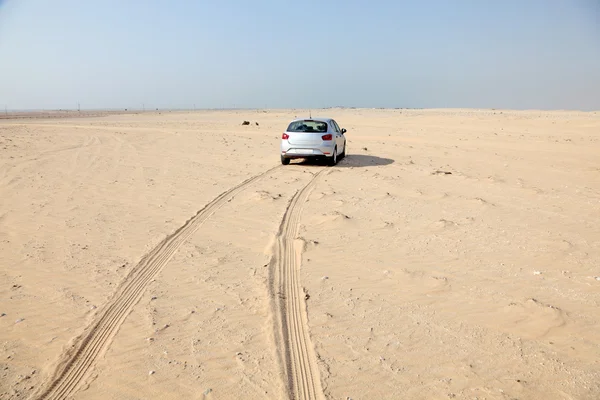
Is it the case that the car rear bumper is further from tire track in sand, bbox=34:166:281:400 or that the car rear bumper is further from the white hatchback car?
tire track in sand, bbox=34:166:281:400

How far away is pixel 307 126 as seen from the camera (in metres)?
14.7

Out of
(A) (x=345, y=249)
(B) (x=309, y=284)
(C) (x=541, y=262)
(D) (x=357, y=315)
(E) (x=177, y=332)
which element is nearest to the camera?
(E) (x=177, y=332)

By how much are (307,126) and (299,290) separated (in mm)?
10142

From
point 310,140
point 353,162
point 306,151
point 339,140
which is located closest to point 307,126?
point 310,140

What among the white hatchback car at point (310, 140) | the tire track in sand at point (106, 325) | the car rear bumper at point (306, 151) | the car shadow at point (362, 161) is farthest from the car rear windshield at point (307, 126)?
the tire track in sand at point (106, 325)

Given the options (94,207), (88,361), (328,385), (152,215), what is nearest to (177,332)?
(88,361)

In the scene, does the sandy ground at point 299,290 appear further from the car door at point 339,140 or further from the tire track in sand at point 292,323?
the car door at point 339,140

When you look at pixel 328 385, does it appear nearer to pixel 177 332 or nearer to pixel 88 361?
pixel 177 332

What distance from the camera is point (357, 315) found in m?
4.64

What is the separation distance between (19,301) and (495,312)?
5213 mm

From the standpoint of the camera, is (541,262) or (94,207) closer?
(541,262)

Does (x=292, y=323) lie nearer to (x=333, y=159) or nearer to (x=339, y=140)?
(x=333, y=159)

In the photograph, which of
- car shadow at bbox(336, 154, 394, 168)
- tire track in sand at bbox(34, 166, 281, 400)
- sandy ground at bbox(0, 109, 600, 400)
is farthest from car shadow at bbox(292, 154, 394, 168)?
tire track in sand at bbox(34, 166, 281, 400)

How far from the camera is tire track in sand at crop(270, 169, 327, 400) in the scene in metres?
3.54
